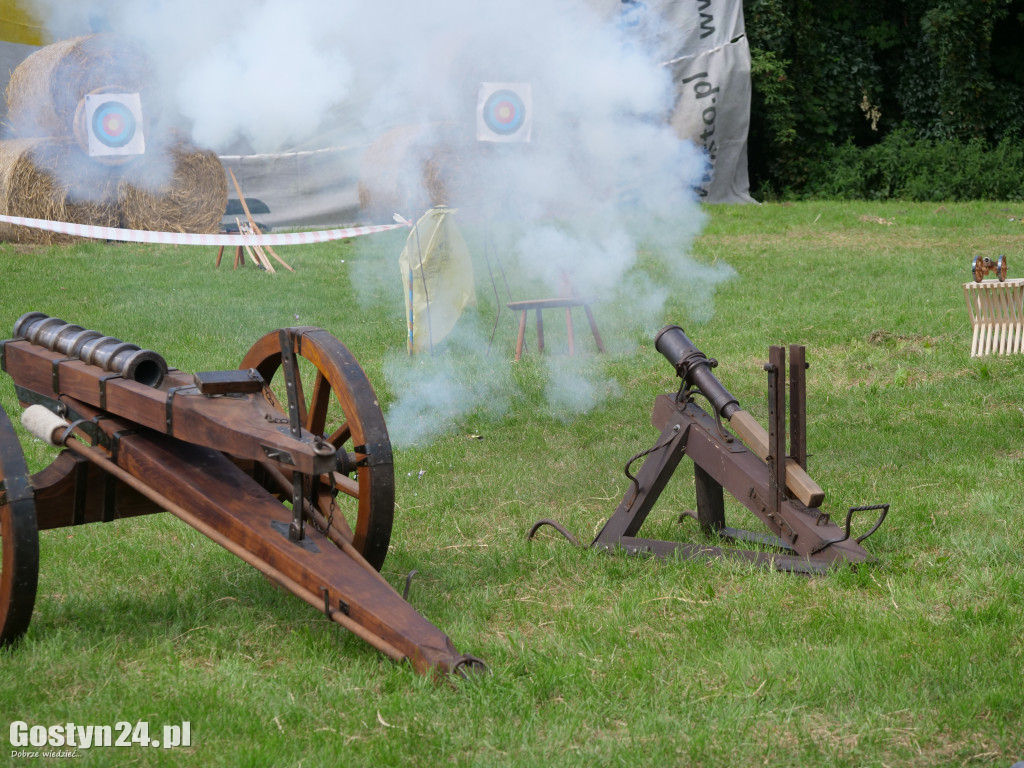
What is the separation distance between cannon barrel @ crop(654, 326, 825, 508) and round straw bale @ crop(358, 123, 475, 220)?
6.14 m

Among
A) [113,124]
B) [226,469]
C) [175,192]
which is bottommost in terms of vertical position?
[226,469]

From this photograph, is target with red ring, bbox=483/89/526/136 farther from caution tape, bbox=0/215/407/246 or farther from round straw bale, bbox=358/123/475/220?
round straw bale, bbox=358/123/475/220

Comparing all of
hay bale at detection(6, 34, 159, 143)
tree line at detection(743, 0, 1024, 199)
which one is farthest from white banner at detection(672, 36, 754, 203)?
hay bale at detection(6, 34, 159, 143)

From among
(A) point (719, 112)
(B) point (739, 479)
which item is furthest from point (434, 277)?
(A) point (719, 112)

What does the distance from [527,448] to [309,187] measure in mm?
11018

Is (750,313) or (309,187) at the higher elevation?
(309,187)

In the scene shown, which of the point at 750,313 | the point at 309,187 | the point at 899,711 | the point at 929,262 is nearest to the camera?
the point at 899,711

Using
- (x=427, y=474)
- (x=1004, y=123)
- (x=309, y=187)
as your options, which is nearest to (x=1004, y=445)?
(x=427, y=474)

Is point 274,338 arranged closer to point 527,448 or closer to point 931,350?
point 527,448

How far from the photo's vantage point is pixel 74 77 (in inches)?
460

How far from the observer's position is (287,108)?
20.7 ft

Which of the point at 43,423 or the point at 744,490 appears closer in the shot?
the point at 43,423

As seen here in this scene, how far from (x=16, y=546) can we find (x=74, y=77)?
33.1ft

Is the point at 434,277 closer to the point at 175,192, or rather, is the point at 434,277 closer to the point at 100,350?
the point at 100,350
